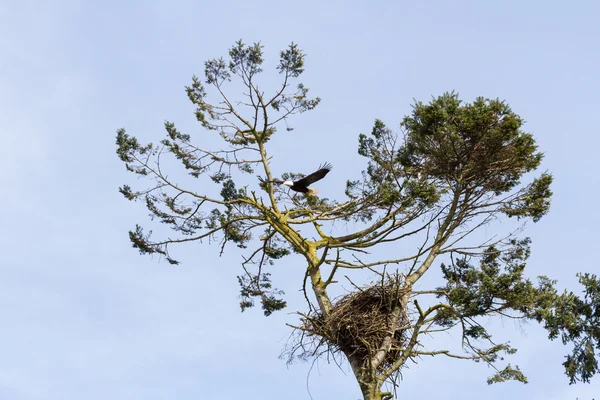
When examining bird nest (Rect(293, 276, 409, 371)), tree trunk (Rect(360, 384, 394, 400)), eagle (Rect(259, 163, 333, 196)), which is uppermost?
eagle (Rect(259, 163, 333, 196))

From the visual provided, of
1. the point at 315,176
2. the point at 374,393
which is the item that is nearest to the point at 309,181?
the point at 315,176

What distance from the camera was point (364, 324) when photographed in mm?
13531

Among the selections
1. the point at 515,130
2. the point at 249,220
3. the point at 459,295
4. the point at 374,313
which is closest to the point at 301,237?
the point at 249,220

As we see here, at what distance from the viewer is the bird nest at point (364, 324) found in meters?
13.5

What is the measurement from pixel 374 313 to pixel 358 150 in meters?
4.56

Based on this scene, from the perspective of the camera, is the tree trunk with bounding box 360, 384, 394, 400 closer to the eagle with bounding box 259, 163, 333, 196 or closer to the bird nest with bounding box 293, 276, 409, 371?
the bird nest with bounding box 293, 276, 409, 371

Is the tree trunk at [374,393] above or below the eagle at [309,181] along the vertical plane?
below

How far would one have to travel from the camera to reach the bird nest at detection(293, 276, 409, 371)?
13.5 meters

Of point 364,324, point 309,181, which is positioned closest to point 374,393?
point 364,324

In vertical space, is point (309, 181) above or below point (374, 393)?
above

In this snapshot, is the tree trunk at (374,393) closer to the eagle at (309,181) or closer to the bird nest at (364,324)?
the bird nest at (364,324)

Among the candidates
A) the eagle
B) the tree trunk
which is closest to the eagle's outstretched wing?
the eagle

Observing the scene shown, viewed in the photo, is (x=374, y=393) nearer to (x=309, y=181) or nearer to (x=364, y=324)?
(x=364, y=324)

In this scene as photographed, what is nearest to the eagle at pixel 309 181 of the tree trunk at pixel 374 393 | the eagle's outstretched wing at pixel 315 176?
the eagle's outstretched wing at pixel 315 176
